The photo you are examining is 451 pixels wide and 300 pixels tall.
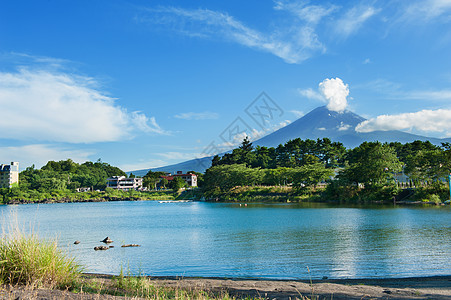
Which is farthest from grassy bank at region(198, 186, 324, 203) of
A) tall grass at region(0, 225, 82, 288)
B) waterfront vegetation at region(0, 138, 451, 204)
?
tall grass at region(0, 225, 82, 288)

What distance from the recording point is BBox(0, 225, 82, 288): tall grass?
234 inches

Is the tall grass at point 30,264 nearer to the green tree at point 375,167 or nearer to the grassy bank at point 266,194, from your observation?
the green tree at point 375,167

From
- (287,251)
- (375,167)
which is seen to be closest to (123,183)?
(375,167)

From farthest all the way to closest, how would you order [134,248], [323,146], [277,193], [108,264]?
[323,146] < [277,193] < [134,248] < [108,264]

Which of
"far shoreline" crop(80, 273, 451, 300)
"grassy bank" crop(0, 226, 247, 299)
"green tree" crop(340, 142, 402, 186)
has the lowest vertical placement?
"far shoreline" crop(80, 273, 451, 300)

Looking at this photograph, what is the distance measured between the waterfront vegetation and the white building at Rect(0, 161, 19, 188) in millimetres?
2061

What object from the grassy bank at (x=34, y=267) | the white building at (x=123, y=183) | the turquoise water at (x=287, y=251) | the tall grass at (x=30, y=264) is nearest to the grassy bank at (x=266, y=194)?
the turquoise water at (x=287, y=251)

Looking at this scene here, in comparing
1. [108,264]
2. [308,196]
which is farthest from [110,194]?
[108,264]

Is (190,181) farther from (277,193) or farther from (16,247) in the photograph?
(16,247)

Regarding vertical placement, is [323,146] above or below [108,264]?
above

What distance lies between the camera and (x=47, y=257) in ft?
20.0

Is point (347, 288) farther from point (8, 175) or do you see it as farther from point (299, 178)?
point (8, 175)

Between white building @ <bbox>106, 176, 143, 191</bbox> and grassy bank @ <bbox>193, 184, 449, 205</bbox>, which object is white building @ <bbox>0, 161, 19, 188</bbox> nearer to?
white building @ <bbox>106, 176, 143, 191</bbox>

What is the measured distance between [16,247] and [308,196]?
1870 inches
